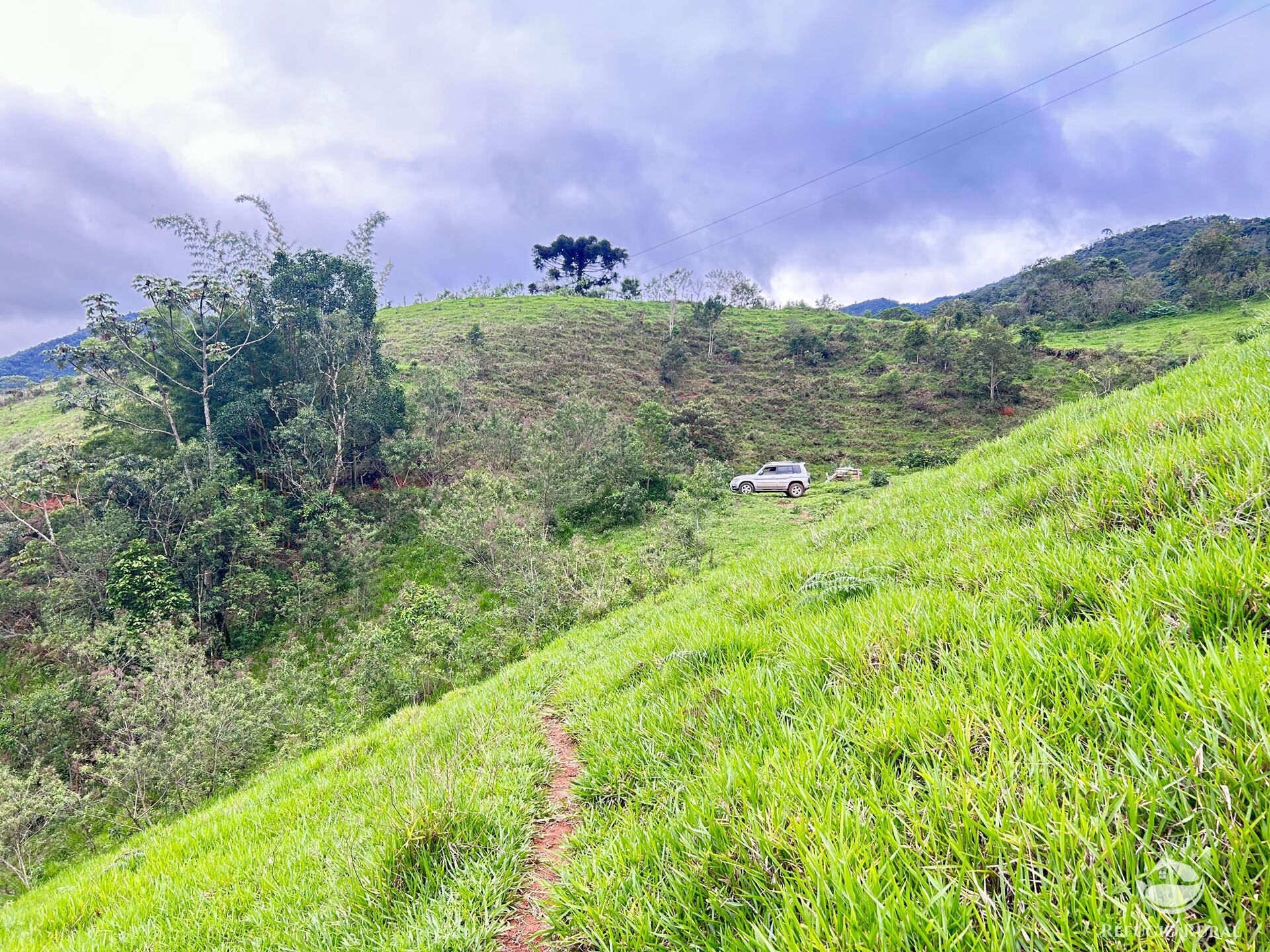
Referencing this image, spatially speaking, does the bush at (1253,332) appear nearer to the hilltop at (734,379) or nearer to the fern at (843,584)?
the fern at (843,584)

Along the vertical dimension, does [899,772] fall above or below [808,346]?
below

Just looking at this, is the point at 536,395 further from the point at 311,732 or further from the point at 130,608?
the point at 311,732

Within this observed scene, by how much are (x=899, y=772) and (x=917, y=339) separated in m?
58.2

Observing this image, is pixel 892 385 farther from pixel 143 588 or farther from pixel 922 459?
pixel 143 588

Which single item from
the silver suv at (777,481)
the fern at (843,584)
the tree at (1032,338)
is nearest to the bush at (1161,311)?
the tree at (1032,338)

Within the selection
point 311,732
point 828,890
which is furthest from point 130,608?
point 828,890

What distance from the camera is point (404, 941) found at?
196 centimetres

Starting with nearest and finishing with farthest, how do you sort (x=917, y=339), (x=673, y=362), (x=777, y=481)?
(x=777, y=481)
(x=917, y=339)
(x=673, y=362)

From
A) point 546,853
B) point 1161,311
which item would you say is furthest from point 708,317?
point 546,853

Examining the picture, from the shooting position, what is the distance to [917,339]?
4975cm

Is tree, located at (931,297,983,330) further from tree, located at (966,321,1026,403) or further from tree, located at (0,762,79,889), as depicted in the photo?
tree, located at (0,762,79,889)

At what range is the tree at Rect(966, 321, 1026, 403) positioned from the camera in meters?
41.3

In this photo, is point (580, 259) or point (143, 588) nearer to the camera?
point (143, 588)

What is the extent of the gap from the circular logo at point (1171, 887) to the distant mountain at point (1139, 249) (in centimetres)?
9149
